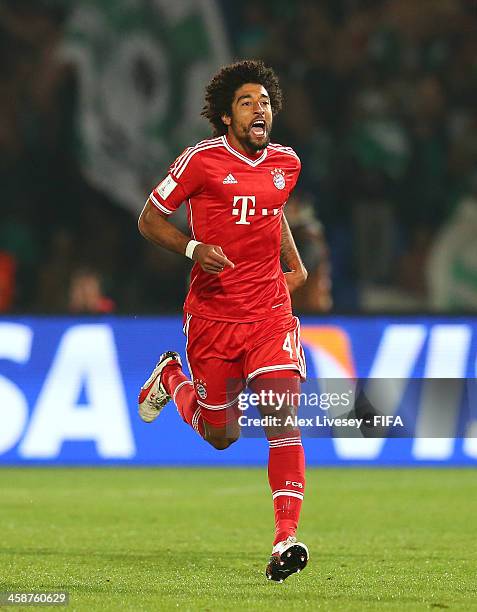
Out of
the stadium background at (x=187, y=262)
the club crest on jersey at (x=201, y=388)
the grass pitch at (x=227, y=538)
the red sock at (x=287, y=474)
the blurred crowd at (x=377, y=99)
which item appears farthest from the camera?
the blurred crowd at (x=377, y=99)

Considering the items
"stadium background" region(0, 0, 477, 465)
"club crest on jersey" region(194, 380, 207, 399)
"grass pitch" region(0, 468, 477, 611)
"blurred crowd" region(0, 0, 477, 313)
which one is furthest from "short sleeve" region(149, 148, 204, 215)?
"blurred crowd" region(0, 0, 477, 313)

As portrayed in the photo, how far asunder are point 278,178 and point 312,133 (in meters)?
10.7

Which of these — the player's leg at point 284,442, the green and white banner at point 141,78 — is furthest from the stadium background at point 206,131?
the player's leg at point 284,442

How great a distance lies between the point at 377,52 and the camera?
17406mm

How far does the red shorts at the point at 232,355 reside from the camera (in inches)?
252

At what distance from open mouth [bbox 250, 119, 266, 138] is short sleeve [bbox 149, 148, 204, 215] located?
27 cm

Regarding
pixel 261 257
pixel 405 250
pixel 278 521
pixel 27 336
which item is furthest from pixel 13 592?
pixel 405 250

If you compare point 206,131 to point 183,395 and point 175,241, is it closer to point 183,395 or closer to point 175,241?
point 183,395

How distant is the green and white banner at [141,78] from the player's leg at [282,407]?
35.3ft

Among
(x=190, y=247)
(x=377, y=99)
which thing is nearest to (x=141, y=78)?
(x=377, y=99)

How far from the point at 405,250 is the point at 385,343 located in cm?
422

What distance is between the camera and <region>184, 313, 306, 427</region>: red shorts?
252 inches

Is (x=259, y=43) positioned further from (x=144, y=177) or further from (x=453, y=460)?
(x=453, y=460)
